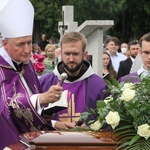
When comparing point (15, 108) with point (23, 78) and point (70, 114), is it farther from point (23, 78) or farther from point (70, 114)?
point (70, 114)

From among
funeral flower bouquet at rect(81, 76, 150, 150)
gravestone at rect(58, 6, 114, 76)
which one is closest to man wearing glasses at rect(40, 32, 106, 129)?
funeral flower bouquet at rect(81, 76, 150, 150)

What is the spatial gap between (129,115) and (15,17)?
1519 mm

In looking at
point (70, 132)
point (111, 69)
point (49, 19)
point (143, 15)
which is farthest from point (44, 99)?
point (143, 15)

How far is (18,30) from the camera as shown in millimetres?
4715

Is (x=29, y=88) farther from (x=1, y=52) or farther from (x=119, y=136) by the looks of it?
(x=119, y=136)

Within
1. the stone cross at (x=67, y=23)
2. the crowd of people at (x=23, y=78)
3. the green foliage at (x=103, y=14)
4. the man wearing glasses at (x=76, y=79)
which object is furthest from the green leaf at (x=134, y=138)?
the green foliage at (x=103, y=14)

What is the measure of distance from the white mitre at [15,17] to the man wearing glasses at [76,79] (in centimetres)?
82

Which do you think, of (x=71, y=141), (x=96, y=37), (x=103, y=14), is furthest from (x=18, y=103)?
(x=103, y=14)

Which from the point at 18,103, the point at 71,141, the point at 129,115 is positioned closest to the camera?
the point at 71,141

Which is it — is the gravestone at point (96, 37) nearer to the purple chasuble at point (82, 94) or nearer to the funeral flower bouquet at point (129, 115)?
the purple chasuble at point (82, 94)

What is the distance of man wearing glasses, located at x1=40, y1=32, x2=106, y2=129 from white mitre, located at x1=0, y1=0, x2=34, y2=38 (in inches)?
32.4

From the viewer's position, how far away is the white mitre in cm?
479

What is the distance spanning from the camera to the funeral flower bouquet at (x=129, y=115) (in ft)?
12.0

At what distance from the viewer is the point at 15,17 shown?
489 centimetres
